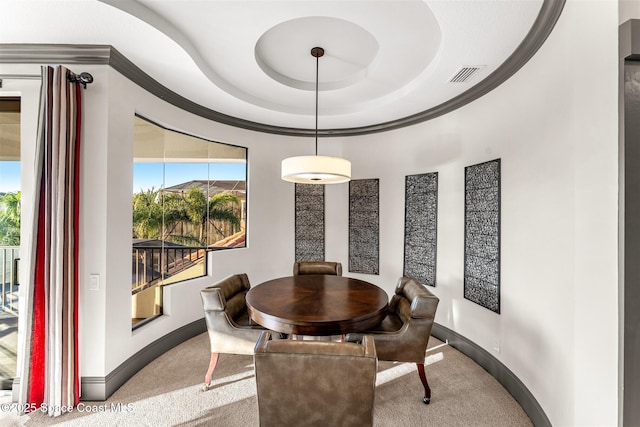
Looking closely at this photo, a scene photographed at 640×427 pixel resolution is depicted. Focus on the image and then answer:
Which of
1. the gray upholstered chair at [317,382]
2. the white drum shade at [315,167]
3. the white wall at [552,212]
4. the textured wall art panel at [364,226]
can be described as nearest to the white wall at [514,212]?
the white wall at [552,212]

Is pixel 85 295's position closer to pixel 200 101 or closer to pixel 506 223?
pixel 200 101

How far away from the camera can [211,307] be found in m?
2.37

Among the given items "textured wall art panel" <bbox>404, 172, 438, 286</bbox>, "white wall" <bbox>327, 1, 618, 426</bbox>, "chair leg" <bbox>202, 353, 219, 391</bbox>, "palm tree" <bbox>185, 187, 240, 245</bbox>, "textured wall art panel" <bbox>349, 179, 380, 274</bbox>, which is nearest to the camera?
"white wall" <bbox>327, 1, 618, 426</bbox>

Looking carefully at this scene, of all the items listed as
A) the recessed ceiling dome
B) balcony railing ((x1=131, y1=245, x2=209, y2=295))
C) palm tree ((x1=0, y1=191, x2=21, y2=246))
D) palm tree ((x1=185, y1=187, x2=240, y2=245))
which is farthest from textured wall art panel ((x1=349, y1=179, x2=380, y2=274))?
palm tree ((x1=0, y1=191, x2=21, y2=246))

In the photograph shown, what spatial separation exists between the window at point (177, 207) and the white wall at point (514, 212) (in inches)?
7.1

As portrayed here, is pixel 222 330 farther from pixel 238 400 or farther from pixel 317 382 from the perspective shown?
pixel 317 382

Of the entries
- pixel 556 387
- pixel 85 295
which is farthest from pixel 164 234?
pixel 556 387

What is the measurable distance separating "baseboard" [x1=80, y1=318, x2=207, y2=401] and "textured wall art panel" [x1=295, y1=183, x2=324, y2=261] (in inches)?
68.6

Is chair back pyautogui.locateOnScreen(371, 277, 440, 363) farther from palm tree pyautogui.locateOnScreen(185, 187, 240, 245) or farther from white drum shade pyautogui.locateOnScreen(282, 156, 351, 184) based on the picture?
palm tree pyautogui.locateOnScreen(185, 187, 240, 245)

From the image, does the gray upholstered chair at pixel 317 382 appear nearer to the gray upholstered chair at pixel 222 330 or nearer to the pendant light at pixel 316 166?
the gray upholstered chair at pixel 222 330

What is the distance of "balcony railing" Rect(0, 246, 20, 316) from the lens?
235 centimetres

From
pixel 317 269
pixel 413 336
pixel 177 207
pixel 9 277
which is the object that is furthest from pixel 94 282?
pixel 413 336

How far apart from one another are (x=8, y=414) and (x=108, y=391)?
614 mm

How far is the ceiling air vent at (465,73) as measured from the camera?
251 cm
